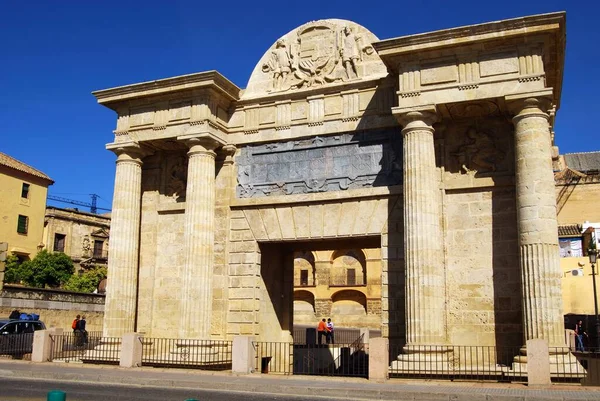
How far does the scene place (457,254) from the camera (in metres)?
16.7

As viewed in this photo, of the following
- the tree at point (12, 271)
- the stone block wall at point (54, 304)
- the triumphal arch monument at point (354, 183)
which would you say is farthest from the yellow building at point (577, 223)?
the tree at point (12, 271)

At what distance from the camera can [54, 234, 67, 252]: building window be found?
48.2 metres

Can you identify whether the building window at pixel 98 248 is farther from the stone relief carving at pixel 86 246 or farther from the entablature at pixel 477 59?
the entablature at pixel 477 59

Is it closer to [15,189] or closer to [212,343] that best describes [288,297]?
[212,343]

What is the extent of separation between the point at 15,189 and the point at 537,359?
1555 inches

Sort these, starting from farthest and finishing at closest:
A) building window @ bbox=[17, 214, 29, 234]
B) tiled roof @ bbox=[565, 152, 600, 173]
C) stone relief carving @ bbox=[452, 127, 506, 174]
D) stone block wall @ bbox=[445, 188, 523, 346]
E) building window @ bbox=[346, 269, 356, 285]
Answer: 1. tiled roof @ bbox=[565, 152, 600, 173]
2. building window @ bbox=[346, 269, 356, 285]
3. building window @ bbox=[17, 214, 29, 234]
4. stone relief carving @ bbox=[452, 127, 506, 174]
5. stone block wall @ bbox=[445, 188, 523, 346]

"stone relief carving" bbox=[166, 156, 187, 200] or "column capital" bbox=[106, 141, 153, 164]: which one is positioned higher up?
"column capital" bbox=[106, 141, 153, 164]

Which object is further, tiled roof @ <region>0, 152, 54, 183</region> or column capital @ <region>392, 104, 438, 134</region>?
tiled roof @ <region>0, 152, 54, 183</region>

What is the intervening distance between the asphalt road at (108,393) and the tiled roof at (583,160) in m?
44.1

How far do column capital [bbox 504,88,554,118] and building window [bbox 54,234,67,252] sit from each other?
40172mm

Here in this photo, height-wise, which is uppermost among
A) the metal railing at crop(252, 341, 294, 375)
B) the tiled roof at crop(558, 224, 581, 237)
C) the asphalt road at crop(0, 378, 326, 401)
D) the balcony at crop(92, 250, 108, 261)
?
the tiled roof at crop(558, 224, 581, 237)

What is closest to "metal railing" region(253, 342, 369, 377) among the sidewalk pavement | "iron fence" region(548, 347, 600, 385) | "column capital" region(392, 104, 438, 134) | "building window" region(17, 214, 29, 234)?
the sidewalk pavement

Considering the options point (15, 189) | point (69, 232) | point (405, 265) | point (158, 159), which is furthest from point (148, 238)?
point (69, 232)

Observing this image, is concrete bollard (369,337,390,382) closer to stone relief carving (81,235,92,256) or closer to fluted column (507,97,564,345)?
fluted column (507,97,564,345)
